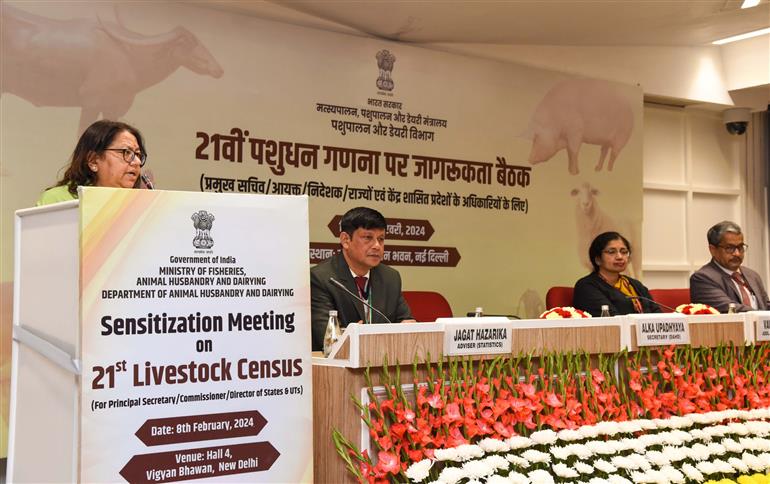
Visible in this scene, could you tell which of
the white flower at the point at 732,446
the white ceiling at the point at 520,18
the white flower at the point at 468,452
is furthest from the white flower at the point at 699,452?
the white ceiling at the point at 520,18

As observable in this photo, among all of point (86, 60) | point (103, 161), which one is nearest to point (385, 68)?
point (86, 60)

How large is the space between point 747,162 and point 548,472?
666 centimetres

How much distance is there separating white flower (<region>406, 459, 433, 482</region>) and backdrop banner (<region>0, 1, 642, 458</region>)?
2.72 meters

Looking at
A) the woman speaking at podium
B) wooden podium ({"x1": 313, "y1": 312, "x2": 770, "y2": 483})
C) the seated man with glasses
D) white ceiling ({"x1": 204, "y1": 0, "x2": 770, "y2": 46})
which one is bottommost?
wooden podium ({"x1": 313, "y1": 312, "x2": 770, "y2": 483})

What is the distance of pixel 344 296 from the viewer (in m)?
3.62

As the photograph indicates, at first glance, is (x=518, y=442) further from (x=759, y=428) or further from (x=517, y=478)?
(x=759, y=428)

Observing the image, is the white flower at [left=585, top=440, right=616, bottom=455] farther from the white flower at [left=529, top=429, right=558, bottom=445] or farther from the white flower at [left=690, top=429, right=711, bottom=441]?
the white flower at [left=690, top=429, right=711, bottom=441]

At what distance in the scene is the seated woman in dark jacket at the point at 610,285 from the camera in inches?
185

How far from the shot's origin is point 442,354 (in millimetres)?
2383

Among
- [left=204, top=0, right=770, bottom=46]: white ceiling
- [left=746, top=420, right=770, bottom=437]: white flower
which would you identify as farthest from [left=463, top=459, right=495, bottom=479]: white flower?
[left=204, top=0, right=770, bottom=46]: white ceiling

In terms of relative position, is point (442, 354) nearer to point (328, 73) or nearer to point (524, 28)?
point (328, 73)

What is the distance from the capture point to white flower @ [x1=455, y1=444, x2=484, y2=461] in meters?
2.20

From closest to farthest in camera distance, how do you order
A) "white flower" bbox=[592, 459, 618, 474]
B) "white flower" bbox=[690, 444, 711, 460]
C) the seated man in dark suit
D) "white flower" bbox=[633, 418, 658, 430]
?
1. "white flower" bbox=[592, 459, 618, 474]
2. "white flower" bbox=[690, 444, 711, 460]
3. "white flower" bbox=[633, 418, 658, 430]
4. the seated man in dark suit

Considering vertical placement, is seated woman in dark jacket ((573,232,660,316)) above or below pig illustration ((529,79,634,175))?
below
